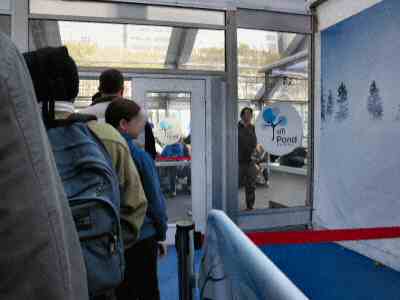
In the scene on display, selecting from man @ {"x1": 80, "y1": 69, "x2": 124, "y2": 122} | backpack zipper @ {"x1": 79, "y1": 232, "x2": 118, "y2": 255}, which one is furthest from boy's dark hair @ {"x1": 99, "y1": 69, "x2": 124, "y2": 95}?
backpack zipper @ {"x1": 79, "y1": 232, "x2": 118, "y2": 255}

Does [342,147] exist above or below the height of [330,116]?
below

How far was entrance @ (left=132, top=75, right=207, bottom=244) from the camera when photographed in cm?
457

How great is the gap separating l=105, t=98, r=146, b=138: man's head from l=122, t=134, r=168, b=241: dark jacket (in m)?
0.04

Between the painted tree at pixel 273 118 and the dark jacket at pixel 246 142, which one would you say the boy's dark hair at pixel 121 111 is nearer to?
the dark jacket at pixel 246 142

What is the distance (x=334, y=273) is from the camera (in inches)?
145

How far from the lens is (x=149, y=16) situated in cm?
464

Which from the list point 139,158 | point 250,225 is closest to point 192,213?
point 250,225

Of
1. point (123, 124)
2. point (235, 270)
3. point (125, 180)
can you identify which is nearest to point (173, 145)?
point (123, 124)

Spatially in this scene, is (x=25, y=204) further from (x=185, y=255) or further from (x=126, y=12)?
(x=126, y=12)

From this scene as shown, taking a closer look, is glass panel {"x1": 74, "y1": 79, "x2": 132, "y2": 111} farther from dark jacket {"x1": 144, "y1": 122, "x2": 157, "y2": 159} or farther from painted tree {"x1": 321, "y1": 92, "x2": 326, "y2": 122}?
painted tree {"x1": 321, "y1": 92, "x2": 326, "y2": 122}

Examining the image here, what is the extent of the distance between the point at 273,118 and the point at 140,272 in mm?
3648

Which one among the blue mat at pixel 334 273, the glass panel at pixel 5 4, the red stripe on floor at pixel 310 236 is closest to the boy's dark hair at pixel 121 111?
the red stripe on floor at pixel 310 236

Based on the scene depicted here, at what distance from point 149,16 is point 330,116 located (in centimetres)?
251

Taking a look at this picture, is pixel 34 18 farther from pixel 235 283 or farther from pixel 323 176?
pixel 235 283
